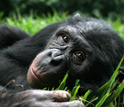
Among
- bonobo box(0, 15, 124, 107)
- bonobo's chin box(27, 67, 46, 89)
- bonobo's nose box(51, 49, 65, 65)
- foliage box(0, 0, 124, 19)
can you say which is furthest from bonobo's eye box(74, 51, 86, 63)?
foliage box(0, 0, 124, 19)

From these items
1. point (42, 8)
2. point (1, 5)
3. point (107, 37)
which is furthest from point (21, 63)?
point (1, 5)

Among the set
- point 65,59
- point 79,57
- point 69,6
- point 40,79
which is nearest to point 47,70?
point 40,79

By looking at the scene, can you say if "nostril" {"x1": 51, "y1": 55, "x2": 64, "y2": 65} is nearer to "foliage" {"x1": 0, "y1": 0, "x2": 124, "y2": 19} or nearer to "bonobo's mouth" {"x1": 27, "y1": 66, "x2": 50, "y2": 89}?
"bonobo's mouth" {"x1": 27, "y1": 66, "x2": 50, "y2": 89}

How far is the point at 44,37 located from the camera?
4156 mm

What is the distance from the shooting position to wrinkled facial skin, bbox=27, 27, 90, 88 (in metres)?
2.92

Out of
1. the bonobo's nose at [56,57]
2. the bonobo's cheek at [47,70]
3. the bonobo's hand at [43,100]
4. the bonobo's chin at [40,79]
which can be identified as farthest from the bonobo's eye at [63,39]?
the bonobo's hand at [43,100]

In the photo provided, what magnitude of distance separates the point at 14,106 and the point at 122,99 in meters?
1.49

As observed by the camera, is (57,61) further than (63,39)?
No

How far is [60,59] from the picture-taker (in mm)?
3016

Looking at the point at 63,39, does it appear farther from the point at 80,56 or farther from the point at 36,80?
the point at 36,80

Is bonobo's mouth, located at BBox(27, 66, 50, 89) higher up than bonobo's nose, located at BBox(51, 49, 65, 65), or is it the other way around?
bonobo's nose, located at BBox(51, 49, 65, 65)

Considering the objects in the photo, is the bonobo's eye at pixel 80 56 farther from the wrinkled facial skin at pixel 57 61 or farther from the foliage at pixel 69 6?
the foliage at pixel 69 6

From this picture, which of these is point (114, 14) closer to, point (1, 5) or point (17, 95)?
point (1, 5)

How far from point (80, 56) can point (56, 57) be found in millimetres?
405
